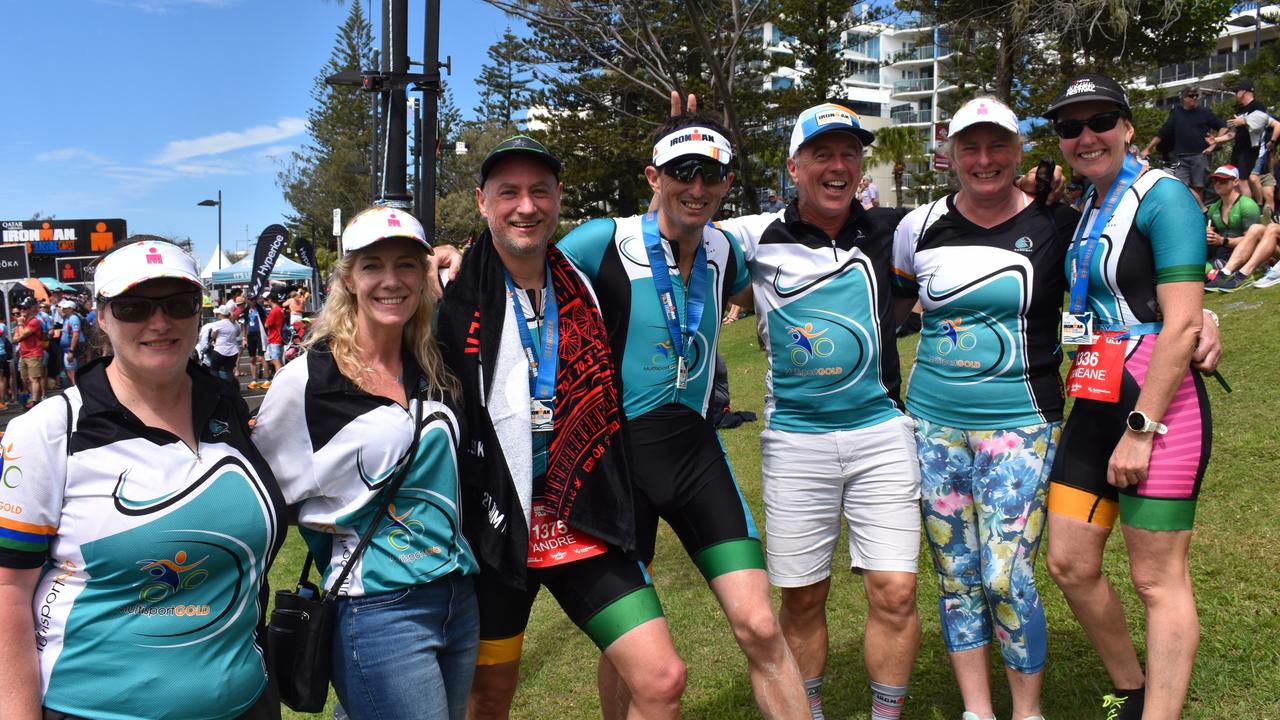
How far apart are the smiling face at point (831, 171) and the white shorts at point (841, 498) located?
885 millimetres

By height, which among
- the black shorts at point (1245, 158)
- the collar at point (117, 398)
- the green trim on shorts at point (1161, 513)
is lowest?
the green trim on shorts at point (1161, 513)

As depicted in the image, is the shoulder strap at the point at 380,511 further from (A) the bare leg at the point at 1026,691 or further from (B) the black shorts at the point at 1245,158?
(B) the black shorts at the point at 1245,158

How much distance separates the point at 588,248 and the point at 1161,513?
221 centimetres

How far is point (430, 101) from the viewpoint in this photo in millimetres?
6539

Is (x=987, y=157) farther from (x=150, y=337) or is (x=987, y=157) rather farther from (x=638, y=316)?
(x=150, y=337)

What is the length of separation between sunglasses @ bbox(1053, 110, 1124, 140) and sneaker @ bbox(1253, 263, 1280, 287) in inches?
377

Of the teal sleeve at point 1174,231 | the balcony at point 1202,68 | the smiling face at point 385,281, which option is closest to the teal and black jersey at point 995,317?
the teal sleeve at point 1174,231

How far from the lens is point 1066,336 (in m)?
3.43

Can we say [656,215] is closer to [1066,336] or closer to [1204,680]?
[1066,336]

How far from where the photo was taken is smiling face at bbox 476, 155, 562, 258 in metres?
3.16

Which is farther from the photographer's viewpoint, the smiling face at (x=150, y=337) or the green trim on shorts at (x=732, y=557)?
the green trim on shorts at (x=732, y=557)

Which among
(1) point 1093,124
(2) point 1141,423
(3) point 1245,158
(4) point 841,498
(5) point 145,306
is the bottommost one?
(4) point 841,498

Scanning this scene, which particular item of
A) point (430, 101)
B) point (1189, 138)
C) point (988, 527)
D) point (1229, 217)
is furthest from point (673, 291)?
point (1189, 138)

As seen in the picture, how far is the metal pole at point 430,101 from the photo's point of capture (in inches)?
245
